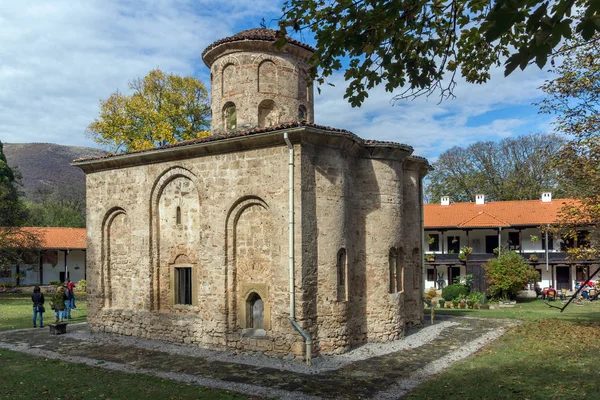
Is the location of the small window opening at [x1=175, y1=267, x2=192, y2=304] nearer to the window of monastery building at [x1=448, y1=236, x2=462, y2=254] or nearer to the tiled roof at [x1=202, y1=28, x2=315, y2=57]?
the tiled roof at [x1=202, y1=28, x2=315, y2=57]

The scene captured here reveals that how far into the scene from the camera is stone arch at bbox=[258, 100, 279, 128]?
14.7m

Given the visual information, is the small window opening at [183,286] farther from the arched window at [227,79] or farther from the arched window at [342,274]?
the arched window at [227,79]

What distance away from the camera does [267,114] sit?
14859 mm

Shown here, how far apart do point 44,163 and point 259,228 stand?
13444 cm

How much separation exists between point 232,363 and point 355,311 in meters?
3.69

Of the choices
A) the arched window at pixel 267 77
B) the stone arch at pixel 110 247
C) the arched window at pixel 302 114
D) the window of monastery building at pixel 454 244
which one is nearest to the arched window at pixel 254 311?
the stone arch at pixel 110 247

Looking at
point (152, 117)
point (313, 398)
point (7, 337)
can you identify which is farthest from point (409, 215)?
point (152, 117)

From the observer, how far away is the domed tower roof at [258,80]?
47.8 ft

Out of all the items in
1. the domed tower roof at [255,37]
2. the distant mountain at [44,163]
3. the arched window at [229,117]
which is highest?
the distant mountain at [44,163]

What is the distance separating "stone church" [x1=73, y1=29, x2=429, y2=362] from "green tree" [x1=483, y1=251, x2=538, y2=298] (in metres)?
11.6

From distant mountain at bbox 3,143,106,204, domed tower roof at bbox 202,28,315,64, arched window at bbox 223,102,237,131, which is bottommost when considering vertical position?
arched window at bbox 223,102,237,131

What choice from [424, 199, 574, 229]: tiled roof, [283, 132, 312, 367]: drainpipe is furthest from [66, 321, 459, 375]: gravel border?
[424, 199, 574, 229]: tiled roof

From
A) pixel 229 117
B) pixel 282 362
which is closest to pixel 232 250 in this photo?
pixel 282 362

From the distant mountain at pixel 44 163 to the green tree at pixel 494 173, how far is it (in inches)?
3378
